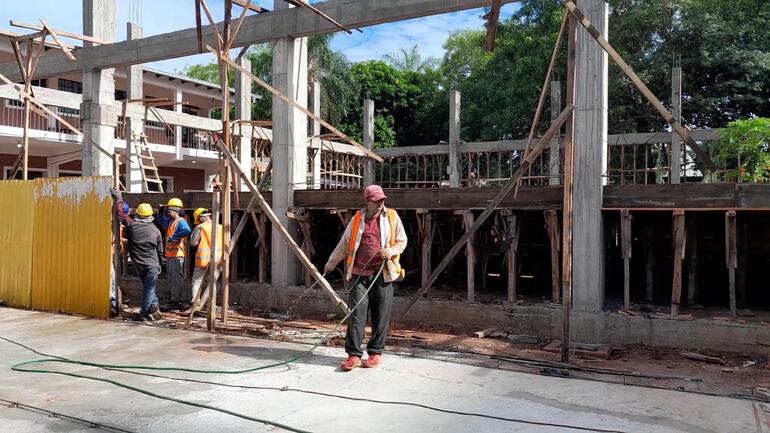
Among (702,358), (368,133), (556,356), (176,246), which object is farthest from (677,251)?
(368,133)

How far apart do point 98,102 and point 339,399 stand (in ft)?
35.7

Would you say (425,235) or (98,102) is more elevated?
(98,102)

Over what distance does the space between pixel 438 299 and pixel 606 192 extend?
3.09 meters

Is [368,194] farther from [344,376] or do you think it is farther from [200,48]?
[200,48]

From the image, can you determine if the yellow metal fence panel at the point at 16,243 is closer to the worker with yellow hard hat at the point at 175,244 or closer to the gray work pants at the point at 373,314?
the worker with yellow hard hat at the point at 175,244

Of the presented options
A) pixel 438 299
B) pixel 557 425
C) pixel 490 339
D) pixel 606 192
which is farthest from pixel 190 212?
pixel 557 425

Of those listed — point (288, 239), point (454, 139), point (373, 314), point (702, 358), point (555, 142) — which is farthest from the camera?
point (454, 139)

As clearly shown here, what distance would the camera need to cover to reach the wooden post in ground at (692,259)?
29.5 feet

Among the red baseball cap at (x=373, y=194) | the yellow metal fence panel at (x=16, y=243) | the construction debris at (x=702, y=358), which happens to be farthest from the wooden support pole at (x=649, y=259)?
the yellow metal fence panel at (x=16, y=243)

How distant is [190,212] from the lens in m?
12.9

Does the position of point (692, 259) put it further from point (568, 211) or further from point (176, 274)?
point (176, 274)

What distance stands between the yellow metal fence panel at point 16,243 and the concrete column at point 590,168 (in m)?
9.23

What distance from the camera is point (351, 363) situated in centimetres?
655

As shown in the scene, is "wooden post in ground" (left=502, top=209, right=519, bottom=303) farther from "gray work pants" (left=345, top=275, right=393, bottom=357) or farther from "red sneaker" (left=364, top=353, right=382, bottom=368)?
"red sneaker" (left=364, top=353, right=382, bottom=368)
